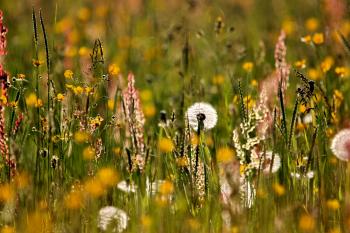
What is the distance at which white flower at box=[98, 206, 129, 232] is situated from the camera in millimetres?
2727

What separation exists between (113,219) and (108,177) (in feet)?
1.02

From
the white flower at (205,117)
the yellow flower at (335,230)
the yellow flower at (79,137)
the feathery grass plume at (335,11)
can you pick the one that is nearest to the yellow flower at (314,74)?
the feathery grass plume at (335,11)

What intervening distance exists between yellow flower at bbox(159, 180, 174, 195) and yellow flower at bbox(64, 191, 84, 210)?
30cm

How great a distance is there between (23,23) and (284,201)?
149 inches

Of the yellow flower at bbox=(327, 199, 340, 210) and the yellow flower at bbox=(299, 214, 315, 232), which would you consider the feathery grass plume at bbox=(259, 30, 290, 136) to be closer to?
the yellow flower at bbox=(327, 199, 340, 210)

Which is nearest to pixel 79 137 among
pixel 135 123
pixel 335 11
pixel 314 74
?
pixel 135 123

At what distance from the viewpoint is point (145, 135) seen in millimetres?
3938

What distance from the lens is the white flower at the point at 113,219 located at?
2727 mm

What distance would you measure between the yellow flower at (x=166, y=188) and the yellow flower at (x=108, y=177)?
0.55 ft

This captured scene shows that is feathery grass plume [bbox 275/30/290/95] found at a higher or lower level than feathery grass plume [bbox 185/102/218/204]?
higher

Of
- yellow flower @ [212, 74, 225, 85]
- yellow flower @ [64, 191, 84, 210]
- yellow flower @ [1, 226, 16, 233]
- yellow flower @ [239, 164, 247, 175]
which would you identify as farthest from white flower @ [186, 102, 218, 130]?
yellow flower @ [212, 74, 225, 85]

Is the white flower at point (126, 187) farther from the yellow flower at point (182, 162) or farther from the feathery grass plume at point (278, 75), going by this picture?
the feathery grass plume at point (278, 75)

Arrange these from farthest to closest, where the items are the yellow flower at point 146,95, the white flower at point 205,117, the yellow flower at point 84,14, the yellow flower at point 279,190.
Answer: the yellow flower at point 84,14 → the yellow flower at point 146,95 → the white flower at point 205,117 → the yellow flower at point 279,190

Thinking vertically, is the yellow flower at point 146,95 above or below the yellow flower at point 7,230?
above
